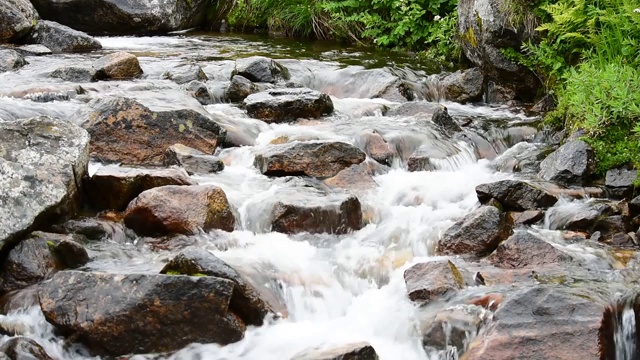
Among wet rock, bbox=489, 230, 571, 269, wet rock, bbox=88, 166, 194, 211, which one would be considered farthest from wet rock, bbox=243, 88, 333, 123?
wet rock, bbox=489, 230, 571, 269

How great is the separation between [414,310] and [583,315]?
1.07m

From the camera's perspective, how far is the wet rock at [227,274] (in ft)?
14.4

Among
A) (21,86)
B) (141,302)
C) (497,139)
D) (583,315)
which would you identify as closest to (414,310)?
(583,315)

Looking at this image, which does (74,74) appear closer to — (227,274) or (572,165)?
(227,274)

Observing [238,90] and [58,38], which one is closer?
[238,90]

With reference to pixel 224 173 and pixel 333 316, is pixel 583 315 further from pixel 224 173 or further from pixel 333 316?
pixel 224 173

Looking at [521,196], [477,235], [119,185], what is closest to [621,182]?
[521,196]

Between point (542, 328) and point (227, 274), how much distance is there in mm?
1873

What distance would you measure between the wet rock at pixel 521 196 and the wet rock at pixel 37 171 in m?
3.53

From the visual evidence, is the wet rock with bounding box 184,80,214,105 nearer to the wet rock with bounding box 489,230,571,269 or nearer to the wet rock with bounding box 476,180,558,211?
the wet rock with bounding box 476,180,558,211

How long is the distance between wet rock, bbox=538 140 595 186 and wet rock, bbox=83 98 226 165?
347 cm

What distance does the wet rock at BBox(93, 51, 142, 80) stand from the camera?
9.78 metres

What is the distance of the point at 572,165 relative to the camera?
673cm

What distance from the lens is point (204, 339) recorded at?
13.8 feet
